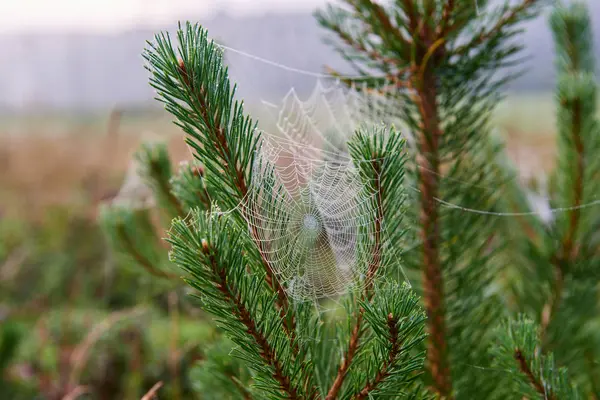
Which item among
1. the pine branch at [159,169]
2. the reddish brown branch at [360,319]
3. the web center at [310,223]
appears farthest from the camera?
the pine branch at [159,169]

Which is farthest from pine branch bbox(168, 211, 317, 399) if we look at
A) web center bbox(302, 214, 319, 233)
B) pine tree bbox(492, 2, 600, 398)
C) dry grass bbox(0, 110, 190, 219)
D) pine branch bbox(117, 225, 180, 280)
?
dry grass bbox(0, 110, 190, 219)

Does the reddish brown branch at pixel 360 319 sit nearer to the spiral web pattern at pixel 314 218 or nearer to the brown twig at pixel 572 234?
the spiral web pattern at pixel 314 218

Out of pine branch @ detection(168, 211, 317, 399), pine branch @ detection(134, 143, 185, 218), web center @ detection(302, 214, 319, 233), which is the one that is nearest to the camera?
pine branch @ detection(168, 211, 317, 399)

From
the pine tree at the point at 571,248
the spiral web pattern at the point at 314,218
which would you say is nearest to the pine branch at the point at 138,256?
the spiral web pattern at the point at 314,218

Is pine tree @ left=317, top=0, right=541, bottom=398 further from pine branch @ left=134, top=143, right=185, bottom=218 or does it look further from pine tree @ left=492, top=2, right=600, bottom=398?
pine branch @ left=134, top=143, right=185, bottom=218

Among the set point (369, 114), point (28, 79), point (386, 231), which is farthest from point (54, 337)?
point (28, 79)

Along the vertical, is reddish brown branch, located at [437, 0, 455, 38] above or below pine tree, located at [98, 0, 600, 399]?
above
